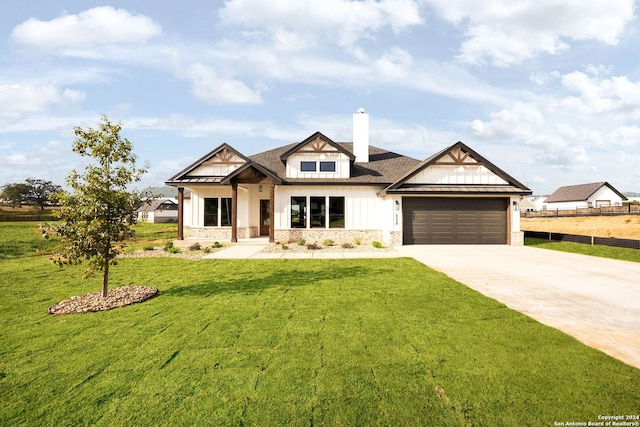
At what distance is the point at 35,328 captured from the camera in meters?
5.62

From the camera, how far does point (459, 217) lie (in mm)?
18672

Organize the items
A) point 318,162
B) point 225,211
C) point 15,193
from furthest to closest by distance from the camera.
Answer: point 15,193 < point 225,211 < point 318,162

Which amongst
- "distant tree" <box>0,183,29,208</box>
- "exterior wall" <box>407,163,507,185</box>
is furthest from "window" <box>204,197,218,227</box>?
"distant tree" <box>0,183,29,208</box>

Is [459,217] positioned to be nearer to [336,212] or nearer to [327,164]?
[336,212]

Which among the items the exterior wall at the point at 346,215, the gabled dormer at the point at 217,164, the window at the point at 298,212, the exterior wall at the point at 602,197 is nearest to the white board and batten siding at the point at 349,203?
the exterior wall at the point at 346,215

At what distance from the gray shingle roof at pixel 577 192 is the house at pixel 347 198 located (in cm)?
5837

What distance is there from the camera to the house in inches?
727

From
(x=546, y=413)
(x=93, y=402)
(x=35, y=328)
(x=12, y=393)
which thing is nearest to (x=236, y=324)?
(x=93, y=402)

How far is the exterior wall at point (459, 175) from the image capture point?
18.7 meters

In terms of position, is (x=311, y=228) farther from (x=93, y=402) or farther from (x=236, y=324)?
(x=93, y=402)

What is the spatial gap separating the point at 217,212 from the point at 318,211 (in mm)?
7026

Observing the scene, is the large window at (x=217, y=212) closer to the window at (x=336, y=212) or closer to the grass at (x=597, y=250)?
the window at (x=336, y=212)

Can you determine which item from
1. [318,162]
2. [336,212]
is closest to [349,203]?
[336,212]

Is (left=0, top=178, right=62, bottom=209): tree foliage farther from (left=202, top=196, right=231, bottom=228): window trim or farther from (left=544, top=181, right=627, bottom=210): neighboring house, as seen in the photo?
(left=544, top=181, right=627, bottom=210): neighboring house
